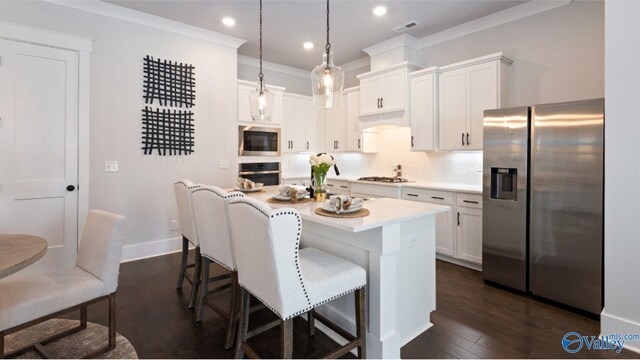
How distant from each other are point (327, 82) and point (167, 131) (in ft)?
8.05

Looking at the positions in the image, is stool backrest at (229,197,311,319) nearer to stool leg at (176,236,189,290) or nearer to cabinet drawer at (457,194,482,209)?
stool leg at (176,236,189,290)

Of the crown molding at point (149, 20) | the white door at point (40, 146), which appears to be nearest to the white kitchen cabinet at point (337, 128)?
the crown molding at point (149, 20)

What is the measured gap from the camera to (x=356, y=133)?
5410mm

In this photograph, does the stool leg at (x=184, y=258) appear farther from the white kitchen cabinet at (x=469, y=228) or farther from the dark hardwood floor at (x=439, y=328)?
the white kitchen cabinet at (x=469, y=228)

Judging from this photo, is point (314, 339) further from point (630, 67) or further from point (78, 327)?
point (630, 67)

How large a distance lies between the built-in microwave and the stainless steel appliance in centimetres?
18

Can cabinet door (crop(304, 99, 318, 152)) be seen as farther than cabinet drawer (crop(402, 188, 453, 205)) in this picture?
Yes

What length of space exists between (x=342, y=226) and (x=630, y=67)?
2252 millimetres

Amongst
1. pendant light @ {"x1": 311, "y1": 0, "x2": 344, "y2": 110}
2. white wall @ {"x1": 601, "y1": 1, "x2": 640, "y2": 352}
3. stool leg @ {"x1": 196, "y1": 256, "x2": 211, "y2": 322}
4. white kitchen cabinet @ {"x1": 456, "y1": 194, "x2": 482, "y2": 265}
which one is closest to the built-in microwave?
pendant light @ {"x1": 311, "y1": 0, "x2": 344, "y2": 110}

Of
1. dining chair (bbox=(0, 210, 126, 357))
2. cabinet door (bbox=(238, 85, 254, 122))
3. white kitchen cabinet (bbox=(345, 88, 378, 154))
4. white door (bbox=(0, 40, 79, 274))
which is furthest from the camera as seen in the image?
white kitchen cabinet (bbox=(345, 88, 378, 154))

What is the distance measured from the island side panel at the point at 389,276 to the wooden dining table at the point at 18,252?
1.59 m

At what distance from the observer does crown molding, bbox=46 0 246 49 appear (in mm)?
3510

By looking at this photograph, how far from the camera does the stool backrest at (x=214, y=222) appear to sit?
2.12 meters

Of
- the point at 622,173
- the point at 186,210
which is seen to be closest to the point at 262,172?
the point at 186,210
